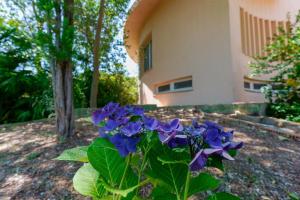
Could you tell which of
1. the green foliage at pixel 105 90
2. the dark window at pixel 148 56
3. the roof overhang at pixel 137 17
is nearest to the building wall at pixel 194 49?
the roof overhang at pixel 137 17

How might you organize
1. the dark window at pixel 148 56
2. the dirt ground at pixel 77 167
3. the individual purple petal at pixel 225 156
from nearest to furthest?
the individual purple petal at pixel 225 156 < the dirt ground at pixel 77 167 < the dark window at pixel 148 56

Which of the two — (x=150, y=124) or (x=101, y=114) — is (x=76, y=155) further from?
(x=150, y=124)

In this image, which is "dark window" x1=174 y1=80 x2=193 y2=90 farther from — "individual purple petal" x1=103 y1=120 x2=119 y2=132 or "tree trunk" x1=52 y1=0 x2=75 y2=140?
"individual purple petal" x1=103 y1=120 x2=119 y2=132

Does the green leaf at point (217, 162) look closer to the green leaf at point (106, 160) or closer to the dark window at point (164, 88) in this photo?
the green leaf at point (106, 160)

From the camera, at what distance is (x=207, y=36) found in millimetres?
7617

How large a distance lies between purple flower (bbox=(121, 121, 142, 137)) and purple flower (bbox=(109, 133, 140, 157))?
25mm

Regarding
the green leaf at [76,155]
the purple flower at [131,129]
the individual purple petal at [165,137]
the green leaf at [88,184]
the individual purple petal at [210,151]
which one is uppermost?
the purple flower at [131,129]

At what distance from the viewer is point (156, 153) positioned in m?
1.04

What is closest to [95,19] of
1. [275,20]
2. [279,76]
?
[279,76]

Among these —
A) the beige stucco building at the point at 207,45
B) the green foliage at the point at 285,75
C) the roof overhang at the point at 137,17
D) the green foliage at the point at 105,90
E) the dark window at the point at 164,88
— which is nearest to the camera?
the green foliage at the point at 285,75

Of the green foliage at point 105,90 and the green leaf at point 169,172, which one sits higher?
the green foliage at point 105,90

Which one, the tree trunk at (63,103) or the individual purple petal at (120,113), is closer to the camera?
the individual purple petal at (120,113)

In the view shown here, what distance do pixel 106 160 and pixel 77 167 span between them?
68.2 inches

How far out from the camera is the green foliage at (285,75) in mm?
5250
